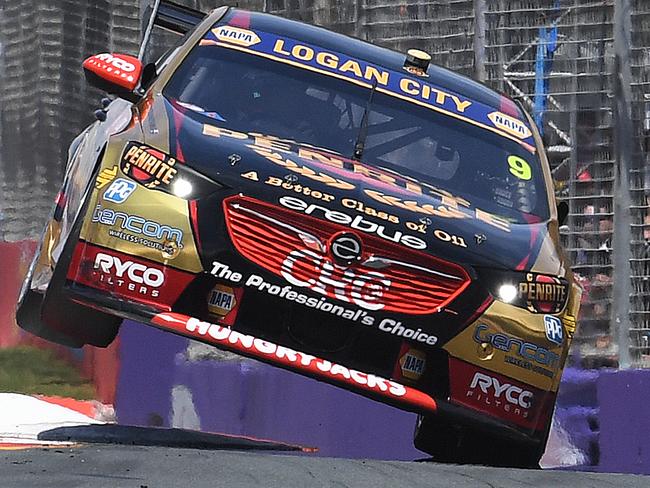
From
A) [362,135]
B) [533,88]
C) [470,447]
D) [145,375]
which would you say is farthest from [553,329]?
[533,88]

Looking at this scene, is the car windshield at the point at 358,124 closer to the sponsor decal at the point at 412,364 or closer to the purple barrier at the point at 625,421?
the sponsor decal at the point at 412,364

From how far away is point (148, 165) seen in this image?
595cm

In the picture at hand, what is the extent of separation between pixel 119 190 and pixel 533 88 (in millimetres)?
5889

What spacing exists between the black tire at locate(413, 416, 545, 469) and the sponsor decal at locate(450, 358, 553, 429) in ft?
0.35

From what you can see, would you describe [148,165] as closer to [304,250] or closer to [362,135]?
[304,250]

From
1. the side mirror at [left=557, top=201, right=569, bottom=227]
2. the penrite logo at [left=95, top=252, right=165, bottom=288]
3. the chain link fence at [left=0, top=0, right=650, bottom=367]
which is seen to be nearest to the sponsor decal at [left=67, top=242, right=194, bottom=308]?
the penrite logo at [left=95, top=252, right=165, bottom=288]

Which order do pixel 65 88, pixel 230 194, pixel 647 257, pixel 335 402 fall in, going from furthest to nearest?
pixel 65 88 < pixel 647 257 < pixel 335 402 < pixel 230 194

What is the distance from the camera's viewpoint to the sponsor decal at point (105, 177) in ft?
19.6

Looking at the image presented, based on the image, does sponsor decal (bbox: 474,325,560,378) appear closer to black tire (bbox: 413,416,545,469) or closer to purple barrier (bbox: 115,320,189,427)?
black tire (bbox: 413,416,545,469)

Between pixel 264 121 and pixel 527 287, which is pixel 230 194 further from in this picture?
pixel 527 287

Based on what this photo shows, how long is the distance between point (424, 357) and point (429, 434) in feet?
3.67

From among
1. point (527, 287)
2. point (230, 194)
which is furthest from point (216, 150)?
point (527, 287)

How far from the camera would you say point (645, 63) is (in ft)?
34.7

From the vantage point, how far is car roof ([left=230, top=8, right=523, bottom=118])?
705 centimetres
